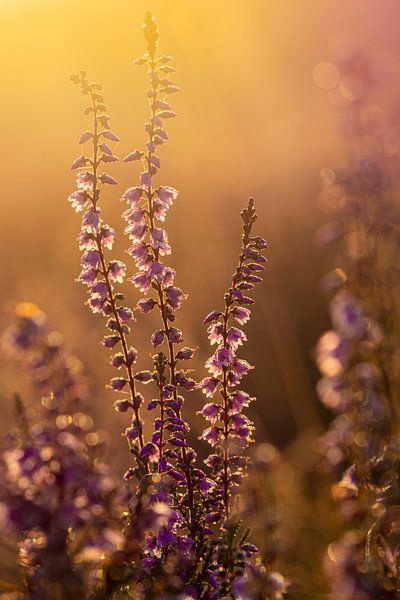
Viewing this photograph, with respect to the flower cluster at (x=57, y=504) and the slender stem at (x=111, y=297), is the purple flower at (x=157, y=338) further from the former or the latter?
the flower cluster at (x=57, y=504)

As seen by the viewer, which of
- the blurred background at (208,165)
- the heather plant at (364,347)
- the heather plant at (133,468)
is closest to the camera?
the heather plant at (133,468)

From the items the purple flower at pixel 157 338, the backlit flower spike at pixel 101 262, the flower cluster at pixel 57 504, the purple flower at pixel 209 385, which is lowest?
the flower cluster at pixel 57 504

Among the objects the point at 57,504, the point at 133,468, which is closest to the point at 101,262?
the point at 133,468

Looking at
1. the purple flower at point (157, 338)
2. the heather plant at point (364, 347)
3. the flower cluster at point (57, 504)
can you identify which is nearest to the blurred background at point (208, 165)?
the heather plant at point (364, 347)

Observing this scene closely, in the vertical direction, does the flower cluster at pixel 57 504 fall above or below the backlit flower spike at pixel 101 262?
below

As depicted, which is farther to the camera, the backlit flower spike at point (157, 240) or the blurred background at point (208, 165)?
the blurred background at point (208, 165)

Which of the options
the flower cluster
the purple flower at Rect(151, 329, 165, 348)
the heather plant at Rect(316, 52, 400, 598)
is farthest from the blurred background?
the flower cluster

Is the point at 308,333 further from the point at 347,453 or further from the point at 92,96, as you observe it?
the point at 92,96

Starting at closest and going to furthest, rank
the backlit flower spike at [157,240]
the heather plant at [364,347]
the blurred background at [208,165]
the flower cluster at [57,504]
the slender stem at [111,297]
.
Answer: the flower cluster at [57,504]
the heather plant at [364,347]
the slender stem at [111,297]
the backlit flower spike at [157,240]
the blurred background at [208,165]

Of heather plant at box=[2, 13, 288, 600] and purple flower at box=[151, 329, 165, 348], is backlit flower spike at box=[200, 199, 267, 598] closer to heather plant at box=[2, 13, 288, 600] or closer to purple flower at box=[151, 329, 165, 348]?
heather plant at box=[2, 13, 288, 600]
